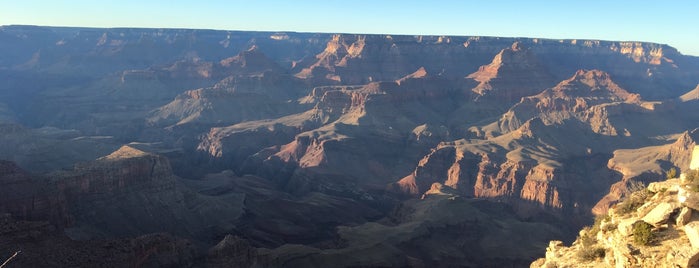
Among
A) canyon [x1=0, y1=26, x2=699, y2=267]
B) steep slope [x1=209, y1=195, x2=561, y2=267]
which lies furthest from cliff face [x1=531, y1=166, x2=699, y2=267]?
steep slope [x1=209, y1=195, x2=561, y2=267]

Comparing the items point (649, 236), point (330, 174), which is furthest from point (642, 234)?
point (330, 174)

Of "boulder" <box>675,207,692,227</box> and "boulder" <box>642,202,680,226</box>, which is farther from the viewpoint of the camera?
"boulder" <box>642,202,680,226</box>

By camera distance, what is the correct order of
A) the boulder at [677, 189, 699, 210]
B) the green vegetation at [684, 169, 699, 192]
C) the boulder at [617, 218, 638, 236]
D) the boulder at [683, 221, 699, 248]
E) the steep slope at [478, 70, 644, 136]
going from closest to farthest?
the boulder at [683, 221, 699, 248]
the boulder at [677, 189, 699, 210]
the boulder at [617, 218, 638, 236]
the green vegetation at [684, 169, 699, 192]
the steep slope at [478, 70, 644, 136]

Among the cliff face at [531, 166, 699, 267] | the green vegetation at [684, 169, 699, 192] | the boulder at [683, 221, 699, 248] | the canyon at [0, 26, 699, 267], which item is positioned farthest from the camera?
the canyon at [0, 26, 699, 267]

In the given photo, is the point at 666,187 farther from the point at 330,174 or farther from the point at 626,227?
the point at 330,174

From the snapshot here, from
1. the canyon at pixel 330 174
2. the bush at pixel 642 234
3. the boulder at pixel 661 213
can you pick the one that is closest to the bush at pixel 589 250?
the boulder at pixel 661 213

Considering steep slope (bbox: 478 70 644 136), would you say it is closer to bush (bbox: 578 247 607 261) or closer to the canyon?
the canyon

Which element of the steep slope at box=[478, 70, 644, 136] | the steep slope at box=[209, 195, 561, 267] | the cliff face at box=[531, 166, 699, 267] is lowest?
the steep slope at box=[209, 195, 561, 267]
